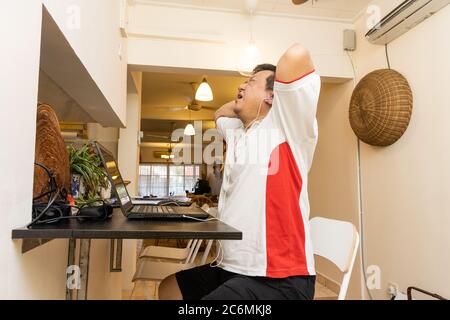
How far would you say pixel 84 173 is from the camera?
116 centimetres

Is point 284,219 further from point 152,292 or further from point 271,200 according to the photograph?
point 152,292

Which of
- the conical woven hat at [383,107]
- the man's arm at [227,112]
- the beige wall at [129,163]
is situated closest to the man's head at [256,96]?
the man's arm at [227,112]

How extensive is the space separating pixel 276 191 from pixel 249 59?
1613mm

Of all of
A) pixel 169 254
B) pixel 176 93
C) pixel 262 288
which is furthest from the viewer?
pixel 176 93

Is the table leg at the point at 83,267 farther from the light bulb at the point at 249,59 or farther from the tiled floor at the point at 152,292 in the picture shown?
the light bulb at the point at 249,59

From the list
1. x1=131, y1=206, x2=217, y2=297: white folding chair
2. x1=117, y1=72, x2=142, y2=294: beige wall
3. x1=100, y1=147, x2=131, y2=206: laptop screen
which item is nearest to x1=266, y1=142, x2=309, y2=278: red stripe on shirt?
x1=100, y1=147, x2=131, y2=206: laptop screen

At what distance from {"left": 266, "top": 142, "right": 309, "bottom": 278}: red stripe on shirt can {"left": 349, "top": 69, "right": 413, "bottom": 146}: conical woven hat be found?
1.23 metres

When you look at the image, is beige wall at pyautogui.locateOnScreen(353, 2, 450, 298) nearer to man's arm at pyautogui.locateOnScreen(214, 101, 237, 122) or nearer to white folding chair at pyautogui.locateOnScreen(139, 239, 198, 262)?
man's arm at pyautogui.locateOnScreen(214, 101, 237, 122)

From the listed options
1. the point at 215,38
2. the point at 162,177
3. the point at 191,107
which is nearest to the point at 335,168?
the point at 215,38

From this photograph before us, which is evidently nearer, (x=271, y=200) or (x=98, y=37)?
(x=271, y=200)

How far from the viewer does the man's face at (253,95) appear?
1265 millimetres
